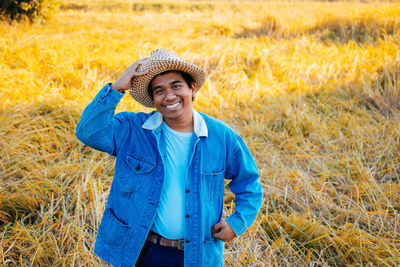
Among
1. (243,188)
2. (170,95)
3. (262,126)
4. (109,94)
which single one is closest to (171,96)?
(170,95)

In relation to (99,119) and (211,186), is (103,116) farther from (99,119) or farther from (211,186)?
(211,186)

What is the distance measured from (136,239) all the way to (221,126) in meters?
0.66

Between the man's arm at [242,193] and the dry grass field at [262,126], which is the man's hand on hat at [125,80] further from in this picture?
the dry grass field at [262,126]

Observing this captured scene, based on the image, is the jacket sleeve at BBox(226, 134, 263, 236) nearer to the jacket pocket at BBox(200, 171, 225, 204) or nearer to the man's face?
the jacket pocket at BBox(200, 171, 225, 204)

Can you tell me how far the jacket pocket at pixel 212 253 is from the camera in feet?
4.74

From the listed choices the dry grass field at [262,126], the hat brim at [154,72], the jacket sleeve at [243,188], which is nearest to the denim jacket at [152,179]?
the jacket sleeve at [243,188]

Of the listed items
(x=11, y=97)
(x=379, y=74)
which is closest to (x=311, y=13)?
(x=379, y=74)

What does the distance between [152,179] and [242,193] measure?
0.45 meters

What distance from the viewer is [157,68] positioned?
1436mm

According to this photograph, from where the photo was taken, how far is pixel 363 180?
2.91 metres

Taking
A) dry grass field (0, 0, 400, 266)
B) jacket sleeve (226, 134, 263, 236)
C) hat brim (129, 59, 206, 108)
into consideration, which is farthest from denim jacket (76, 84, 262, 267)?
dry grass field (0, 0, 400, 266)

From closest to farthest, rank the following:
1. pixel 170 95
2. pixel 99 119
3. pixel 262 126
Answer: pixel 99 119, pixel 170 95, pixel 262 126

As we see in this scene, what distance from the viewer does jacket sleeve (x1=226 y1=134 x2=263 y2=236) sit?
4.87ft

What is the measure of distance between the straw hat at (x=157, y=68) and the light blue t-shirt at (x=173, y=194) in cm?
30
